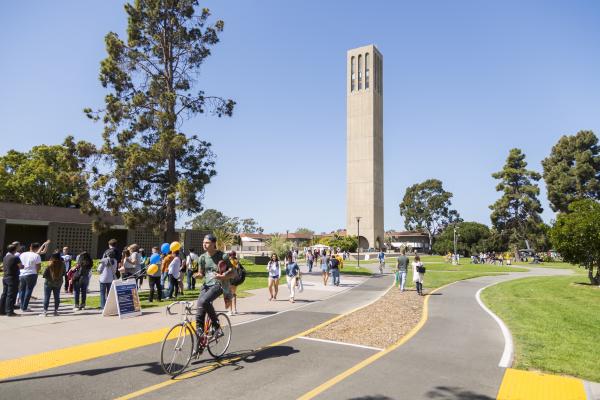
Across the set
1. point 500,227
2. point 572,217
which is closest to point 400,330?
point 572,217

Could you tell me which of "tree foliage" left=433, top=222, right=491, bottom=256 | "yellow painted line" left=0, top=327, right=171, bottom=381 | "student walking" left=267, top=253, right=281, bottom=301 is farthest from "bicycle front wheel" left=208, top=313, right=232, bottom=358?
"tree foliage" left=433, top=222, right=491, bottom=256

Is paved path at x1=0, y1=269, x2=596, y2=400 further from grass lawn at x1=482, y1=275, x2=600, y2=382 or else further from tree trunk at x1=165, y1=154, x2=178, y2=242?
tree trunk at x1=165, y1=154, x2=178, y2=242

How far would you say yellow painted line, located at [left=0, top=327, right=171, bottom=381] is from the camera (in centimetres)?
658

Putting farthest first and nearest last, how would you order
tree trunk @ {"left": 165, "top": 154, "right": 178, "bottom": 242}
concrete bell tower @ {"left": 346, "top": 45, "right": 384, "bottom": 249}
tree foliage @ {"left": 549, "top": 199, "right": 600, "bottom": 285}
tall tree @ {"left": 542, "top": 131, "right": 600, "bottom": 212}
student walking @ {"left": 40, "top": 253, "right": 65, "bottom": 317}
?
concrete bell tower @ {"left": 346, "top": 45, "right": 384, "bottom": 249} < tall tree @ {"left": 542, "top": 131, "right": 600, "bottom": 212} < tree trunk @ {"left": 165, "top": 154, "right": 178, "bottom": 242} < tree foliage @ {"left": 549, "top": 199, "right": 600, "bottom": 285} < student walking @ {"left": 40, "top": 253, "right": 65, "bottom": 317}

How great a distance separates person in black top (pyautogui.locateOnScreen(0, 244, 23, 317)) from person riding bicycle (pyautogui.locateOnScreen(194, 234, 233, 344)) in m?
6.84

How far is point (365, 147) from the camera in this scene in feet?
269

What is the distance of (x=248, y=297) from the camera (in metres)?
16.1

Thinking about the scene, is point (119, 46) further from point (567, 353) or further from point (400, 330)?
point (567, 353)

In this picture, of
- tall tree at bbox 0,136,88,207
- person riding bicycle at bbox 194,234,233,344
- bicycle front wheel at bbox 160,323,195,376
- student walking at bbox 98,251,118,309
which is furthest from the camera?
tall tree at bbox 0,136,88,207

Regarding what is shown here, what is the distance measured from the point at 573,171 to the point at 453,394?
71.9 meters

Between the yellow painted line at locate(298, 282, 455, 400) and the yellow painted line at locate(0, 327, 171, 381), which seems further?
the yellow painted line at locate(0, 327, 171, 381)

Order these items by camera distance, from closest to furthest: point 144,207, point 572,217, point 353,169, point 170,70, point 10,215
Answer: point 572,217 → point 144,207 → point 170,70 → point 10,215 → point 353,169

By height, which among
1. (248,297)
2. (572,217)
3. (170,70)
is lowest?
(248,297)

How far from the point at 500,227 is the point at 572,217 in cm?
5038
